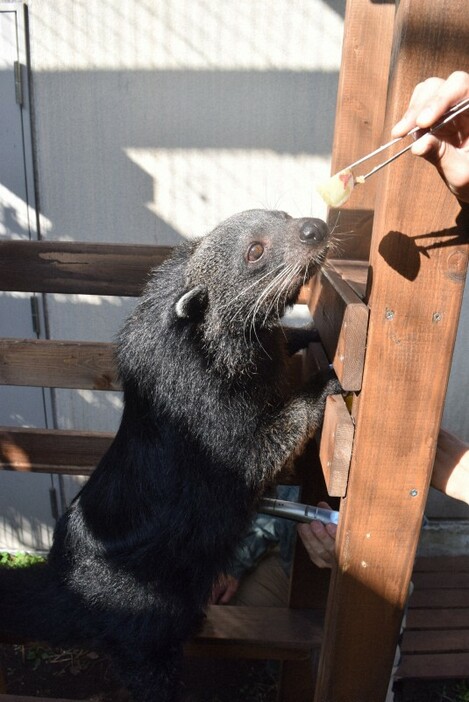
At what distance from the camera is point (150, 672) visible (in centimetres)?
197

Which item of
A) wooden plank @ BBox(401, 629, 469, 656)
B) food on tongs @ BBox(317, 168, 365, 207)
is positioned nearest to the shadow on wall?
food on tongs @ BBox(317, 168, 365, 207)

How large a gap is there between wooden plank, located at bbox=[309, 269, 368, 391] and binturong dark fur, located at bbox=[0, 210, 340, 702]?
262 millimetres

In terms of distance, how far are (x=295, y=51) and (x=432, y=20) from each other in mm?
2427

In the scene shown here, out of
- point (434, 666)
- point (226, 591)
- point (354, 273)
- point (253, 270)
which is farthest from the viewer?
point (226, 591)

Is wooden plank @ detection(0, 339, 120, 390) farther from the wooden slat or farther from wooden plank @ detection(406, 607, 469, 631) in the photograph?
wooden plank @ detection(406, 607, 469, 631)

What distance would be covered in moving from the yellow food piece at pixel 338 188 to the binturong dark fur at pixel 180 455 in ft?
1.97

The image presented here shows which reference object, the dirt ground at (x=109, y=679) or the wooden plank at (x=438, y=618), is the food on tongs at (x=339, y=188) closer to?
the wooden plank at (x=438, y=618)

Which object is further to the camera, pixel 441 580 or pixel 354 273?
pixel 441 580

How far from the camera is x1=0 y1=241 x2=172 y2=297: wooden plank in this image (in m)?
2.09

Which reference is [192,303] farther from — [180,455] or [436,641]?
[436,641]

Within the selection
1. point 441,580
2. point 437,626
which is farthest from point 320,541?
point 441,580

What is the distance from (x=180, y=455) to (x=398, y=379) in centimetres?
87

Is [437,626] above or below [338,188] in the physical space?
below

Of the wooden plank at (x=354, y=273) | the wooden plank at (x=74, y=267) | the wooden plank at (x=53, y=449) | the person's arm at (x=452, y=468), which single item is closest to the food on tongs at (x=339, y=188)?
the wooden plank at (x=354, y=273)
